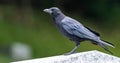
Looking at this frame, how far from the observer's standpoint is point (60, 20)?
5309 millimetres

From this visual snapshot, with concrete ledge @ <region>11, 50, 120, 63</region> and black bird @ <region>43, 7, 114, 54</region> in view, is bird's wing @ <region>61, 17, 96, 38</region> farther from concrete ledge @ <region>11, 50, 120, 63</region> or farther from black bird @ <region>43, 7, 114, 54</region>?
concrete ledge @ <region>11, 50, 120, 63</region>

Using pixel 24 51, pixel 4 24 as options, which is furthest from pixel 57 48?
pixel 4 24

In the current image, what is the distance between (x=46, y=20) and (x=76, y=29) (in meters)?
9.14

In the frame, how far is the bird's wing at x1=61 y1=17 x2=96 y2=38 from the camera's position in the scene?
5289 millimetres

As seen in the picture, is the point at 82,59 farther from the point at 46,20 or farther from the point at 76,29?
→ the point at 46,20

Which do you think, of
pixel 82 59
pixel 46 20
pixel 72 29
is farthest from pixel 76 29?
pixel 46 20

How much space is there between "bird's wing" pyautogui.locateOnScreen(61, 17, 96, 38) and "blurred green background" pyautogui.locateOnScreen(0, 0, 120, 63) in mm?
7211

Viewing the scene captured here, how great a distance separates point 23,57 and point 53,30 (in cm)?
215

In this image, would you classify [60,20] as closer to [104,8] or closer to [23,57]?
[23,57]

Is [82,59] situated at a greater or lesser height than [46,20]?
lesser

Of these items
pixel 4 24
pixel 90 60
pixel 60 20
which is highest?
pixel 4 24

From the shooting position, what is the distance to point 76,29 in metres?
5.30

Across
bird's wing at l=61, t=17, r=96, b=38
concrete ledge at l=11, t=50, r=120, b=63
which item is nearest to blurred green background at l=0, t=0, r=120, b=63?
bird's wing at l=61, t=17, r=96, b=38

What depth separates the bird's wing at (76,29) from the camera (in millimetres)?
5289
